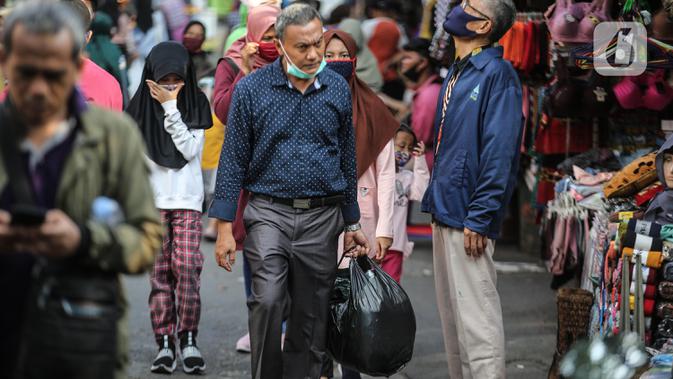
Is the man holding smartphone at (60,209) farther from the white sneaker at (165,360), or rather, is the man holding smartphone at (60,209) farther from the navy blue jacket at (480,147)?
the white sneaker at (165,360)

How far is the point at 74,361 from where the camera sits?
3.23 metres

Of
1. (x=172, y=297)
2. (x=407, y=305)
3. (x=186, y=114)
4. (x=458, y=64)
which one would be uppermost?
(x=458, y=64)

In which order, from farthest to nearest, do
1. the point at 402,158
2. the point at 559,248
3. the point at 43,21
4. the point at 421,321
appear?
the point at 421,321
the point at 559,248
the point at 402,158
the point at 43,21

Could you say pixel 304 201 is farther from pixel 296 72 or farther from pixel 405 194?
pixel 405 194

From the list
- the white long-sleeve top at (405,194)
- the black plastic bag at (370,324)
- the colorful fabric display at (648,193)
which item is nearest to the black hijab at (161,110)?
the white long-sleeve top at (405,194)

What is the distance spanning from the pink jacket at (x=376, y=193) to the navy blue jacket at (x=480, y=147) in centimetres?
61

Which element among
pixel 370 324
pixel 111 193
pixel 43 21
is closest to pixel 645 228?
pixel 370 324

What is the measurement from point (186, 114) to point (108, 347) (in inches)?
144

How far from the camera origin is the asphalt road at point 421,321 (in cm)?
706


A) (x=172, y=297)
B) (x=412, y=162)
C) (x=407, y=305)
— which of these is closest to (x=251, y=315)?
(x=407, y=305)

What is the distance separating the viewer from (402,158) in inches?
287

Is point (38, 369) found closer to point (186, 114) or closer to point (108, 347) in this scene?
point (108, 347)

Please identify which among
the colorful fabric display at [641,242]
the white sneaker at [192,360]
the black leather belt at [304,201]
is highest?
the black leather belt at [304,201]

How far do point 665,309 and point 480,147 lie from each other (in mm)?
1199
